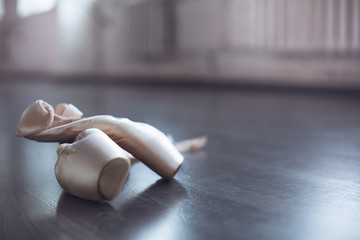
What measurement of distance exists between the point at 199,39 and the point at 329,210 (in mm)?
3418

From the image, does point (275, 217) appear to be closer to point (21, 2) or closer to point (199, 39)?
point (199, 39)

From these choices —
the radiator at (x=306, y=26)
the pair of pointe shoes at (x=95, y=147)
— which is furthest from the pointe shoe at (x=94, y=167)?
the radiator at (x=306, y=26)

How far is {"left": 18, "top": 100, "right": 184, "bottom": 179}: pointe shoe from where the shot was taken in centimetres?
52

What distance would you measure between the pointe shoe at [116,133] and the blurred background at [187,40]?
2.55m

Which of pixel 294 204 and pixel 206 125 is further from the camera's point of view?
pixel 206 125

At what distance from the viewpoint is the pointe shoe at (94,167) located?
1.44 feet

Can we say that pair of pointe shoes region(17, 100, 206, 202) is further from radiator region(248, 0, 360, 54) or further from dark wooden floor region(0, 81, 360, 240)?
radiator region(248, 0, 360, 54)

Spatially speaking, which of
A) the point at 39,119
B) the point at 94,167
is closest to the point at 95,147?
the point at 94,167

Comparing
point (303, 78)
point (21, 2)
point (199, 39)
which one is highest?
point (21, 2)

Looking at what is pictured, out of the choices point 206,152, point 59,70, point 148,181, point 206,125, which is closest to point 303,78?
point 206,125

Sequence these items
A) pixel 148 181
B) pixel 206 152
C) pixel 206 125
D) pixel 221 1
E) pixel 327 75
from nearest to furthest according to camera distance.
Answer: pixel 148 181, pixel 206 152, pixel 206 125, pixel 327 75, pixel 221 1

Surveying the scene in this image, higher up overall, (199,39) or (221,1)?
(221,1)

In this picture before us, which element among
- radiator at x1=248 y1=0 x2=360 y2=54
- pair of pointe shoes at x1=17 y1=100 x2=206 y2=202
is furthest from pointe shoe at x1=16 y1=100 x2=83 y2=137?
radiator at x1=248 y1=0 x2=360 y2=54

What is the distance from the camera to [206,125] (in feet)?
4.24
